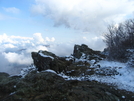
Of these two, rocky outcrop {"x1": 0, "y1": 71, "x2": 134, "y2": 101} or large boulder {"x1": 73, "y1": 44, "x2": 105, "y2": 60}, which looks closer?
rocky outcrop {"x1": 0, "y1": 71, "x2": 134, "y2": 101}

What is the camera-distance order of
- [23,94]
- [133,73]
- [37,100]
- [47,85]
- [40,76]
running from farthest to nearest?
[133,73], [40,76], [47,85], [23,94], [37,100]

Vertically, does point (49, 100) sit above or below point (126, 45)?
below

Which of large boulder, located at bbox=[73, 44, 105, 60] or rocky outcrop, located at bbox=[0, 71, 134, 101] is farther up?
large boulder, located at bbox=[73, 44, 105, 60]

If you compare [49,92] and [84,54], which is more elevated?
[84,54]

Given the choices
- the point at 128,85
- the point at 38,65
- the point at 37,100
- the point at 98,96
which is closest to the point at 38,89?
the point at 37,100

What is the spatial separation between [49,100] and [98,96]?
337cm

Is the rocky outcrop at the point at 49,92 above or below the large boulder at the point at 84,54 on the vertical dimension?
below

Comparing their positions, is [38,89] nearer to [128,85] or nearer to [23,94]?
[23,94]

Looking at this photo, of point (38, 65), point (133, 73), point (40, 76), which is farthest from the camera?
point (38, 65)

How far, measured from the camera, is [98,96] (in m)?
7.38

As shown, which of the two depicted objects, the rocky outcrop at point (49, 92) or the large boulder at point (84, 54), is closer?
the rocky outcrop at point (49, 92)

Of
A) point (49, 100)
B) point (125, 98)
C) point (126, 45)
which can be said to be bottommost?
point (125, 98)

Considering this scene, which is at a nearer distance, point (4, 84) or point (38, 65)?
point (4, 84)

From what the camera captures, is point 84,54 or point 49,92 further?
point 84,54
